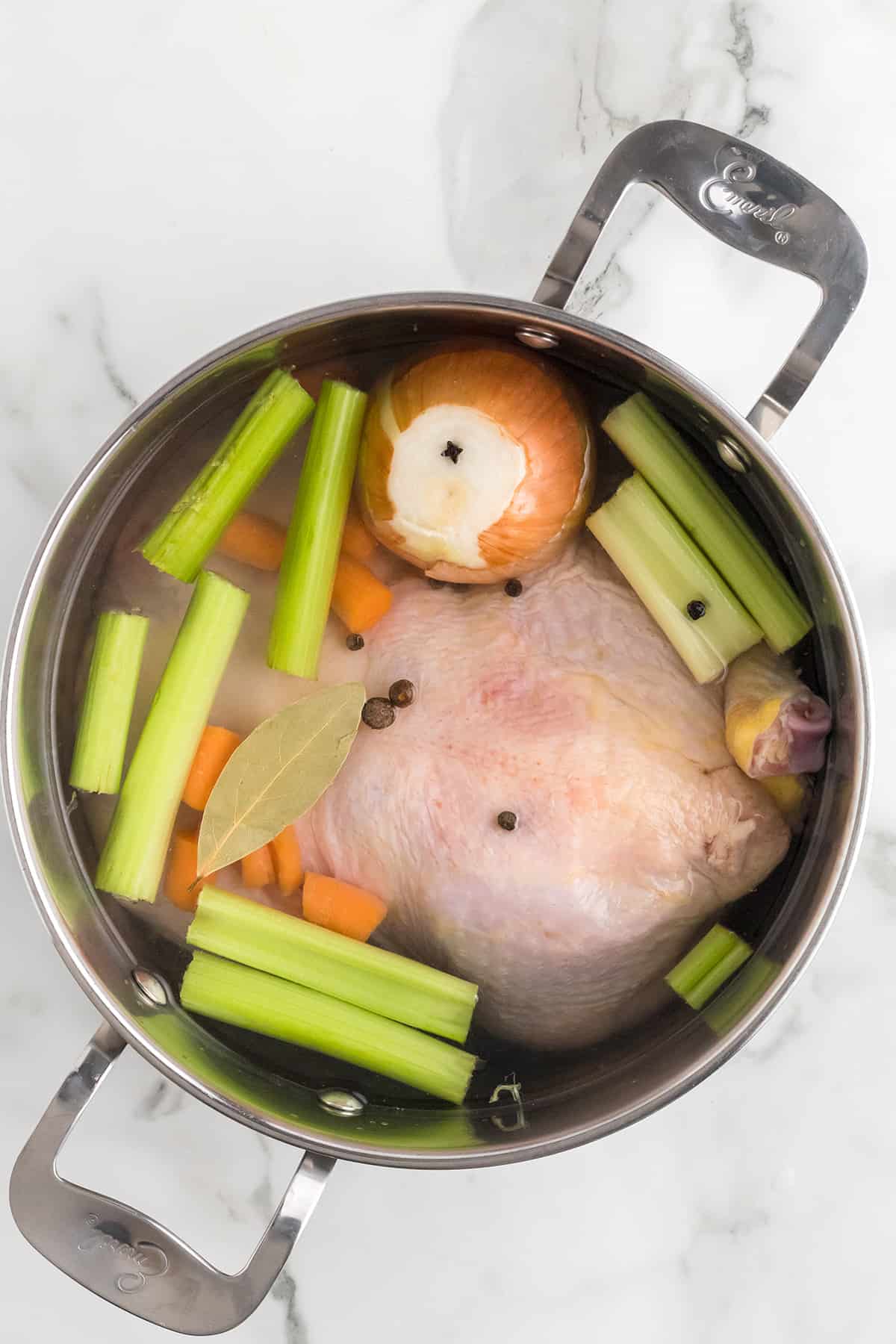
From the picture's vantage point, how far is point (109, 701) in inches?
38.8

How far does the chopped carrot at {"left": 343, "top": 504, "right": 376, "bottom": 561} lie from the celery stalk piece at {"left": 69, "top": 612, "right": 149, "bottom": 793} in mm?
201

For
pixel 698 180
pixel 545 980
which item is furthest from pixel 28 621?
pixel 698 180

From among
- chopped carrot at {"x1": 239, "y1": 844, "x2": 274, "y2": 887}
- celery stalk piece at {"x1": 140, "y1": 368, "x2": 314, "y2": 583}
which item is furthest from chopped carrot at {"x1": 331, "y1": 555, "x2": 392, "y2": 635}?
chopped carrot at {"x1": 239, "y1": 844, "x2": 274, "y2": 887}

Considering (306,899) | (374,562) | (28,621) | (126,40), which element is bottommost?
(306,899)

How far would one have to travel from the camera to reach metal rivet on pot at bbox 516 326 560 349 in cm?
93

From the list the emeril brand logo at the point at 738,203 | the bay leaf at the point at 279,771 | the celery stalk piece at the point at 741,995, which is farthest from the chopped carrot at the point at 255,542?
the celery stalk piece at the point at 741,995

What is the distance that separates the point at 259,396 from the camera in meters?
0.99

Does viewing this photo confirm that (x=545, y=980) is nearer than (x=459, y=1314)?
Yes

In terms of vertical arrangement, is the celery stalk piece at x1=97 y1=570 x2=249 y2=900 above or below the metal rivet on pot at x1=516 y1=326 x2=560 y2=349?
below

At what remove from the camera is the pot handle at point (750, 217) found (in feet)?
2.74

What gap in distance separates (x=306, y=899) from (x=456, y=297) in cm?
55

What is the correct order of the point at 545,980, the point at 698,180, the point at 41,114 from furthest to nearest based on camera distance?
the point at 41,114
the point at 545,980
the point at 698,180

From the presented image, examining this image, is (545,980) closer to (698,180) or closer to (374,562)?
(374,562)

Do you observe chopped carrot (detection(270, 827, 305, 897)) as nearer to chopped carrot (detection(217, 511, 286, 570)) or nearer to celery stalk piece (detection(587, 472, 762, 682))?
chopped carrot (detection(217, 511, 286, 570))
